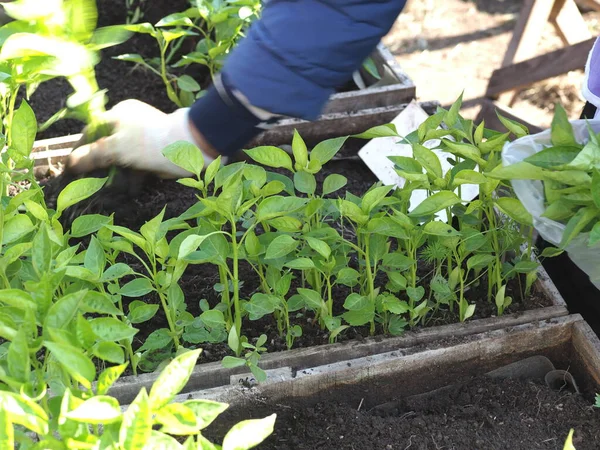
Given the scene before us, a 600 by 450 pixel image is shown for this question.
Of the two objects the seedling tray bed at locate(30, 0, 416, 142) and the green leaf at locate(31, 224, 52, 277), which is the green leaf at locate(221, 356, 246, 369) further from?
the seedling tray bed at locate(30, 0, 416, 142)

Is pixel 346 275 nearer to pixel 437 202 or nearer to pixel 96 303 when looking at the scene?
pixel 437 202

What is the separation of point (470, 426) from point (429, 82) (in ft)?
6.95

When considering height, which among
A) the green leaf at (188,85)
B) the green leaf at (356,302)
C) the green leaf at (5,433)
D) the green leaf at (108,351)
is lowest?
the green leaf at (188,85)

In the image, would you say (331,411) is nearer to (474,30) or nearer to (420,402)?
(420,402)

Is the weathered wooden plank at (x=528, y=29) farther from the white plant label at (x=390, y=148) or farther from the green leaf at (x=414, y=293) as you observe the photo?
the green leaf at (x=414, y=293)

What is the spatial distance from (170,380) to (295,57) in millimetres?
581

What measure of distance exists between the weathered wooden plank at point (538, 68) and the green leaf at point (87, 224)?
6.07ft

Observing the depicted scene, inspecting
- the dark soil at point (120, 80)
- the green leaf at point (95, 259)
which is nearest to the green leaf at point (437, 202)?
the green leaf at point (95, 259)

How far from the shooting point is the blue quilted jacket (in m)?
1.15

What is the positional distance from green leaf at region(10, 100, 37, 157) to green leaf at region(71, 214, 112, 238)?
172 millimetres

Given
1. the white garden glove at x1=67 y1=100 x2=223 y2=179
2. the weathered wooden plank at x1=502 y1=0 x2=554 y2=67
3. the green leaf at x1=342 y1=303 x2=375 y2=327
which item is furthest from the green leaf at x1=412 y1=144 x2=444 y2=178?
the weathered wooden plank at x1=502 y1=0 x2=554 y2=67

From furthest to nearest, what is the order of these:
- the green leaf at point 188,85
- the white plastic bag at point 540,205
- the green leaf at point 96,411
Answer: the green leaf at point 188,85 → the white plastic bag at point 540,205 → the green leaf at point 96,411

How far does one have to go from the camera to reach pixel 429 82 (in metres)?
3.13

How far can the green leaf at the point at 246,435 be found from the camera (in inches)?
29.9
